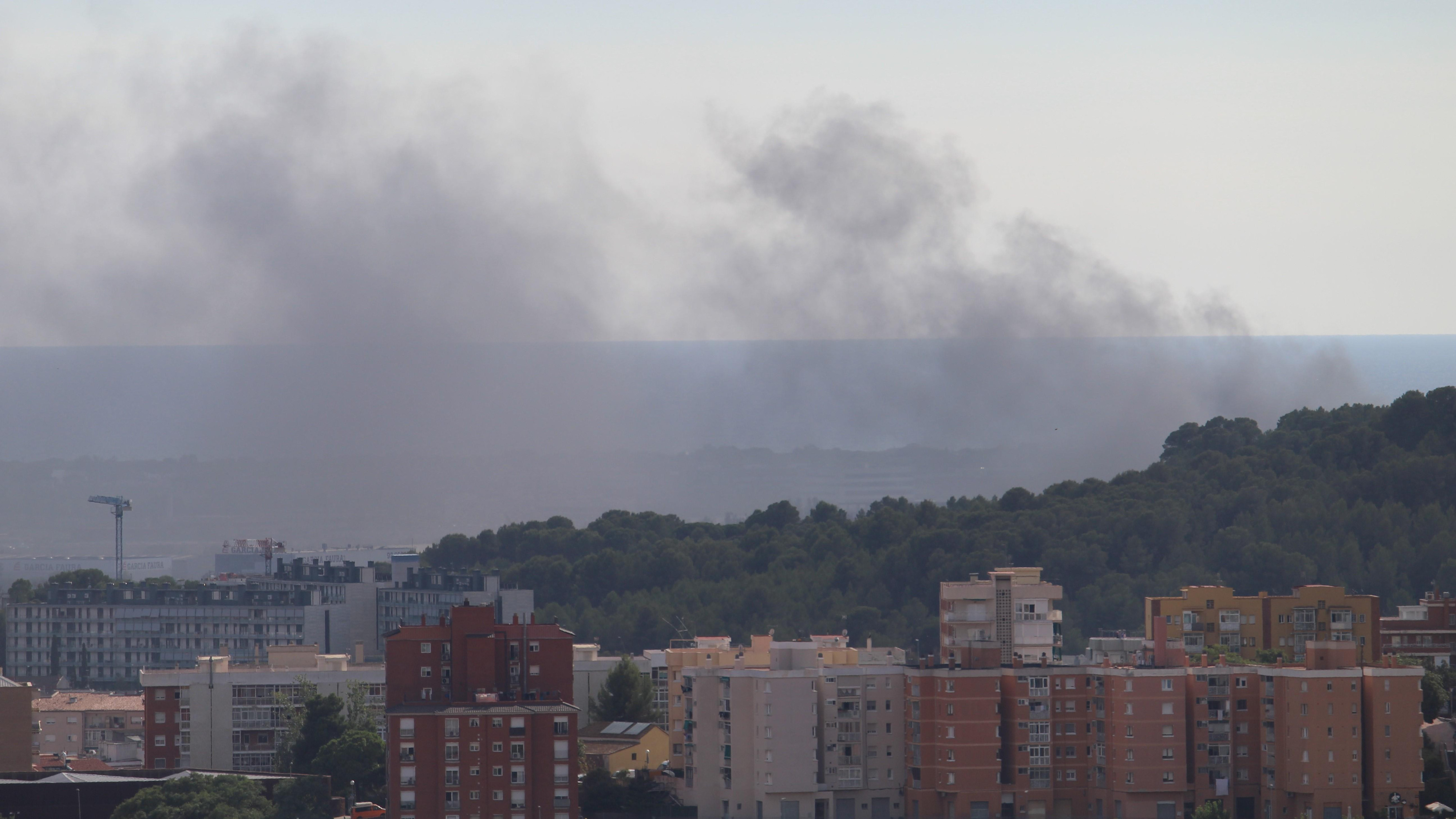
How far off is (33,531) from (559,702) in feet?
411

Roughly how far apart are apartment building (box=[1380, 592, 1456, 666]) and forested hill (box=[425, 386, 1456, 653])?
1315cm

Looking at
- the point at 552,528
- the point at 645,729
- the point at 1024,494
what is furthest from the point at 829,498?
the point at 645,729

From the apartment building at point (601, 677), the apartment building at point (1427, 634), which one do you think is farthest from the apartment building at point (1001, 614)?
the apartment building at point (1427, 634)

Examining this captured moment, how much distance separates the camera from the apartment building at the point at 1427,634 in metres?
50.4

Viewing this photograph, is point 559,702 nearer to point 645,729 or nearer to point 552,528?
point 645,729

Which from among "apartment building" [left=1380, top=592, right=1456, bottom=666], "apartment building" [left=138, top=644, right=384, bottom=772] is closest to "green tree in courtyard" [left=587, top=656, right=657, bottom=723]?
"apartment building" [left=138, top=644, right=384, bottom=772]

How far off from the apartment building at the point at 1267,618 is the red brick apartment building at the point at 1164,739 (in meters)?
10.8

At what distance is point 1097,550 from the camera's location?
→ 2867 inches

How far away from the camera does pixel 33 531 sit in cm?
15600

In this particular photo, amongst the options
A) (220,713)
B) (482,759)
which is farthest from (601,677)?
(482,759)

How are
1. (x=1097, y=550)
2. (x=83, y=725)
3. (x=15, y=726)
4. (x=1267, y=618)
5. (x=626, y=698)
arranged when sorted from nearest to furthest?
(x=15, y=726) < (x=626, y=698) < (x=1267, y=618) < (x=83, y=725) < (x=1097, y=550)

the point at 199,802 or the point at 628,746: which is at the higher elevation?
the point at 628,746

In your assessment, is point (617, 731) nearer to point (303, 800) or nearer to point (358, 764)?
point (358, 764)

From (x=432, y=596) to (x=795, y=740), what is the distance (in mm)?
36556
